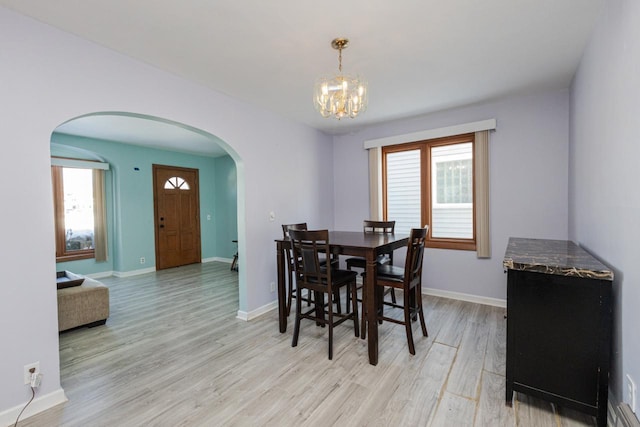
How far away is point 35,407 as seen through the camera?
1.79 meters

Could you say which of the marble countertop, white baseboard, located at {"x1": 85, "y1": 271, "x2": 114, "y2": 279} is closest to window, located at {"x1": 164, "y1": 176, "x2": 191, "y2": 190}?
white baseboard, located at {"x1": 85, "y1": 271, "x2": 114, "y2": 279}

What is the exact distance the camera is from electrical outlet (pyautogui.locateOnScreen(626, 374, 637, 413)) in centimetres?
130

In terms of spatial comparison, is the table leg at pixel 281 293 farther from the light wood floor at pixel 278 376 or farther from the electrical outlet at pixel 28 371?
the electrical outlet at pixel 28 371

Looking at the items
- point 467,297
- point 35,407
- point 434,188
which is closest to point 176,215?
point 35,407

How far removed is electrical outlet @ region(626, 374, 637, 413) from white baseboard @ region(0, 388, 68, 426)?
10.5 feet

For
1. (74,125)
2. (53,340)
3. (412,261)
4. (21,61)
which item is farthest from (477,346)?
(74,125)

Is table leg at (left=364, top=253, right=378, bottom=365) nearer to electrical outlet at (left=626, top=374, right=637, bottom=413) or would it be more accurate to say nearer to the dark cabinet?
the dark cabinet

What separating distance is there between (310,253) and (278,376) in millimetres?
970

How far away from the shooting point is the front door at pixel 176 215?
19.8 feet

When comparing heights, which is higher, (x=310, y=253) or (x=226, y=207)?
(x=226, y=207)

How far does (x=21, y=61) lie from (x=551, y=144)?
4.63 meters

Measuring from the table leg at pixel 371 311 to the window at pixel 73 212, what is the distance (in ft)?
18.1

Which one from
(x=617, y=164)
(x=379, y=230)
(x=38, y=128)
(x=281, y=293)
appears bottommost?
(x=281, y=293)

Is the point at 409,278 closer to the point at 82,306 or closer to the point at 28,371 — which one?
the point at 28,371
